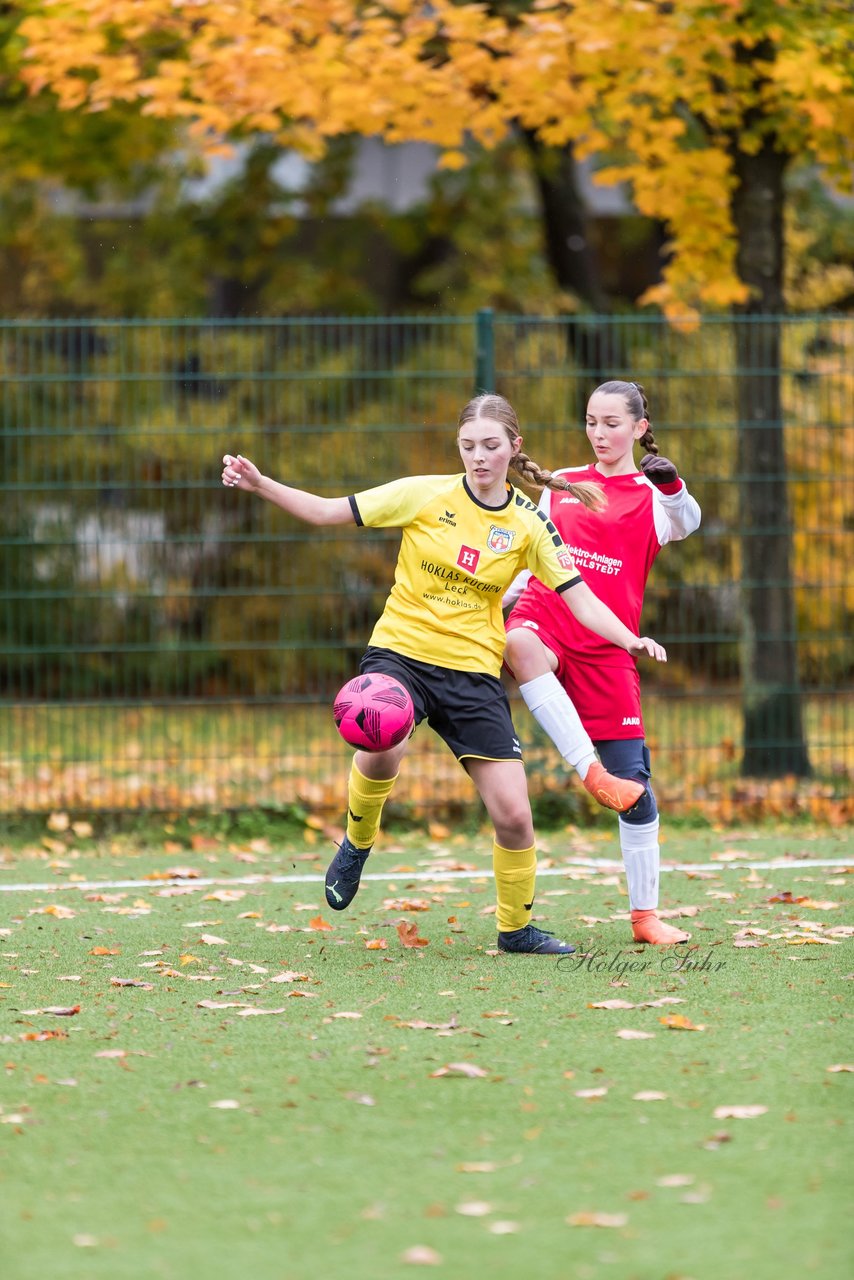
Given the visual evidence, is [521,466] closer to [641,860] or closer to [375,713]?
[375,713]

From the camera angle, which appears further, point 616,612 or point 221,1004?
point 616,612

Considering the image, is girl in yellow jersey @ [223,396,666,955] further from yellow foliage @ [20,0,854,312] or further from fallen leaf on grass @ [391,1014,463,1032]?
yellow foliage @ [20,0,854,312]

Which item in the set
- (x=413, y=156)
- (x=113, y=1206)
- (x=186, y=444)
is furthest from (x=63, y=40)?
(x=413, y=156)

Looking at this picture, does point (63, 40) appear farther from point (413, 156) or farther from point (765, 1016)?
point (413, 156)

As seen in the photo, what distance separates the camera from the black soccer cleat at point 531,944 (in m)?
5.56

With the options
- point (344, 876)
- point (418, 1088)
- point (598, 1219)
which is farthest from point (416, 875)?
point (598, 1219)

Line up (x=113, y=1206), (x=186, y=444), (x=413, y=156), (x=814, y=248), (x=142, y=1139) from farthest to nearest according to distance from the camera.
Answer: (x=413, y=156) → (x=814, y=248) → (x=186, y=444) → (x=142, y=1139) → (x=113, y=1206)

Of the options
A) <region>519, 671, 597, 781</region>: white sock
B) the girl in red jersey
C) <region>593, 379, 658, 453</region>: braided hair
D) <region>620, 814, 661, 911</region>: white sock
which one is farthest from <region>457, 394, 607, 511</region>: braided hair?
<region>620, 814, 661, 911</region>: white sock

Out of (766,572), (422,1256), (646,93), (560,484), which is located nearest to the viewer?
(422,1256)

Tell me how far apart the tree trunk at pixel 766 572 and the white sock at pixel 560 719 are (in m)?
3.45

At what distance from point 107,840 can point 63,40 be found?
4.59 metres

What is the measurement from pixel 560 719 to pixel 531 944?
779mm

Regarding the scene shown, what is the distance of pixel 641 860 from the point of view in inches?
221

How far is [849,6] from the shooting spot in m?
9.29
